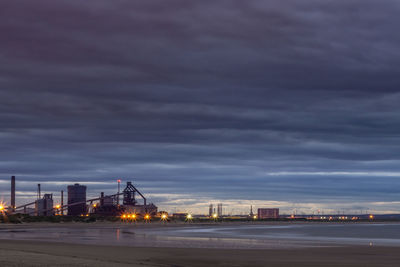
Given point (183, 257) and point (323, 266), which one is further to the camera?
point (183, 257)

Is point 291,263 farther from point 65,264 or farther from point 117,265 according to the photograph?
point 65,264

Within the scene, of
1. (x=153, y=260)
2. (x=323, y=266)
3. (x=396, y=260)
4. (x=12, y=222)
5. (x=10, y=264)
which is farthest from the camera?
(x=12, y=222)

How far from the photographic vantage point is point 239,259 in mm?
45125

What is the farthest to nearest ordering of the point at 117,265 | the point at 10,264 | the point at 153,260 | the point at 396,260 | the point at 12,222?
the point at 12,222 < the point at 396,260 < the point at 153,260 < the point at 117,265 < the point at 10,264

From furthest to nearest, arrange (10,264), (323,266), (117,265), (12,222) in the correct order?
(12,222) → (323,266) → (117,265) → (10,264)

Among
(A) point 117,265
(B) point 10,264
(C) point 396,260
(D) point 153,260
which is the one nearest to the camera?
(B) point 10,264

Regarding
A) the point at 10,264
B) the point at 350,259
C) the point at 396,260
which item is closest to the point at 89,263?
the point at 10,264

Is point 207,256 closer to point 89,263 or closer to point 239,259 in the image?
point 239,259

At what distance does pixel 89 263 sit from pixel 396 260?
1040 inches

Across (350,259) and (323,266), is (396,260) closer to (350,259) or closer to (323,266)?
(350,259)

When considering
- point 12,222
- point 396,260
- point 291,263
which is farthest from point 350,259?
point 12,222

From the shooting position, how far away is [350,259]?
46.8 meters

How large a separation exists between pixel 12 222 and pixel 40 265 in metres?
177

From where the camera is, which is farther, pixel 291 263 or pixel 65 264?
pixel 291 263
